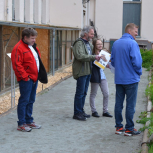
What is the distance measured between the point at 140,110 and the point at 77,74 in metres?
2.18

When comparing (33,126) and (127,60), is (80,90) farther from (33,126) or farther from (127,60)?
(127,60)

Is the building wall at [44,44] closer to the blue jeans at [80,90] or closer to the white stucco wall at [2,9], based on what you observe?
the white stucco wall at [2,9]

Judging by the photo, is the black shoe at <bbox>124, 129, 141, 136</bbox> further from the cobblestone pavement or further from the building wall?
the building wall

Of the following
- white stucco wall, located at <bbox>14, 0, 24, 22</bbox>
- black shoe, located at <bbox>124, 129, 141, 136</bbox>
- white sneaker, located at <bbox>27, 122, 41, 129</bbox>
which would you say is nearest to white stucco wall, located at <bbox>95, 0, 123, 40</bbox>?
white stucco wall, located at <bbox>14, 0, 24, 22</bbox>

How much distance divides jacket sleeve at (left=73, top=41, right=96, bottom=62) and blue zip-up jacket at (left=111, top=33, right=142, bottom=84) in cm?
93

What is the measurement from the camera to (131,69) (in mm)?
5770

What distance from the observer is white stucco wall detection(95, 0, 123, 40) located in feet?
95.3

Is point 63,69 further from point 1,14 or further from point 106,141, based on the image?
point 106,141

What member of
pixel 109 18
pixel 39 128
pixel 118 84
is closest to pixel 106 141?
pixel 118 84

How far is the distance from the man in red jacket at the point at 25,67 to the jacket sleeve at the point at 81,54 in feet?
2.69

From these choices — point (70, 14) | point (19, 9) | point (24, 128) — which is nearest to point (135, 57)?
point (24, 128)

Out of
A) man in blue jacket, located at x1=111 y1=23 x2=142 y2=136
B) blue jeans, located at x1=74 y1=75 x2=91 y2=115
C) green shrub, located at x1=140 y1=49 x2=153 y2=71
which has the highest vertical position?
man in blue jacket, located at x1=111 y1=23 x2=142 y2=136

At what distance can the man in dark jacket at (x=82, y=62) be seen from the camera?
680 cm

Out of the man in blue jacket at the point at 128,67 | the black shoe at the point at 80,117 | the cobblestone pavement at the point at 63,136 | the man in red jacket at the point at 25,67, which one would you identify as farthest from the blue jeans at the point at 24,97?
the man in blue jacket at the point at 128,67
